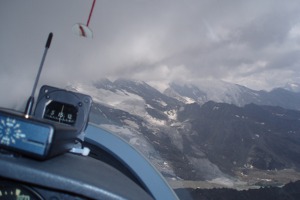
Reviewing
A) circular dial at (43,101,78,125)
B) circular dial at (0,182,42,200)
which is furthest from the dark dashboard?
circular dial at (43,101,78,125)

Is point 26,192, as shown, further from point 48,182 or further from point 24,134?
point 24,134

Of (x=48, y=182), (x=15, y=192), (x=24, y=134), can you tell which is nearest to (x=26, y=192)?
(x=15, y=192)

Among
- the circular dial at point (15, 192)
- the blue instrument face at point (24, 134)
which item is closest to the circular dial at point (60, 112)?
the circular dial at point (15, 192)

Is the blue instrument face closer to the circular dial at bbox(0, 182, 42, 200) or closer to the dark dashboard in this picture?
the dark dashboard

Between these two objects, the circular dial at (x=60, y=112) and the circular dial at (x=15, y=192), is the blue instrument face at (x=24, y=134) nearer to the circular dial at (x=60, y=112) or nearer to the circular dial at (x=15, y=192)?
the circular dial at (x=15, y=192)

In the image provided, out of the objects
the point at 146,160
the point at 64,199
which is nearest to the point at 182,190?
the point at 146,160

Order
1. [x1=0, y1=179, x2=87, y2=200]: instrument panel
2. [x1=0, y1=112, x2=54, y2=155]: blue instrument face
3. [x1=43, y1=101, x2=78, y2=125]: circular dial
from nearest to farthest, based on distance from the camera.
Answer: [x1=0, y1=112, x2=54, y2=155]: blue instrument face, [x1=0, y1=179, x2=87, y2=200]: instrument panel, [x1=43, y1=101, x2=78, y2=125]: circular dial
